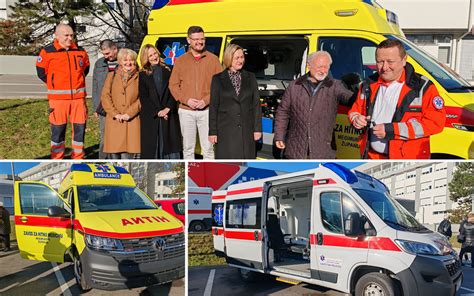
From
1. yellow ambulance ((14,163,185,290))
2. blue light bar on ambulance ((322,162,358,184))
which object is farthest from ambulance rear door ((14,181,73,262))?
blue light bar on ambulance ((322,162,358,184))

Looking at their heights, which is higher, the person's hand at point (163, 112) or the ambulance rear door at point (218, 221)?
the person's hand at point (163, 112)

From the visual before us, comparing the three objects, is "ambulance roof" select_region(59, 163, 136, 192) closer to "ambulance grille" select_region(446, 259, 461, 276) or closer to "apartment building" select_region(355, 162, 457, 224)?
"apartment building" select_region(355, 162, 457, 224)

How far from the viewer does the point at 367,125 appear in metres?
3.67

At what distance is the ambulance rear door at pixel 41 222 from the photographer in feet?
10.5

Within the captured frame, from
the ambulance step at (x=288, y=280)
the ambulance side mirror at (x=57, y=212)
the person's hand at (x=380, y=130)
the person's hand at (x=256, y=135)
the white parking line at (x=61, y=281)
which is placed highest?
the person's hand at (x=380, y=130)

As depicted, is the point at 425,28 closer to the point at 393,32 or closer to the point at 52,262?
the point at 393,32

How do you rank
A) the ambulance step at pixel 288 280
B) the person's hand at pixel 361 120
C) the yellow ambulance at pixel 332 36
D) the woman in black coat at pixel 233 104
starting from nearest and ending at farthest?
the ambulance step at pixel 288 280 → the person's hand at pixel 361 120 → the woman in black coat at pixel 233 104 → the yellow ambulance at pixel 332 36

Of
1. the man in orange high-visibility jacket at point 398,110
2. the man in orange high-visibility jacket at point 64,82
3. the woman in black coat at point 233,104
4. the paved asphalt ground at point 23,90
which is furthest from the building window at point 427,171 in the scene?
the paved asphalt ground at point 23,90

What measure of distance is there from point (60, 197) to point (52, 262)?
18.5 inches

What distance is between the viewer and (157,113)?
16.7 feet

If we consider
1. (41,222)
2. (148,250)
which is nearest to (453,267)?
(148,250)

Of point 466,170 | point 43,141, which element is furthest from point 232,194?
point 43,141

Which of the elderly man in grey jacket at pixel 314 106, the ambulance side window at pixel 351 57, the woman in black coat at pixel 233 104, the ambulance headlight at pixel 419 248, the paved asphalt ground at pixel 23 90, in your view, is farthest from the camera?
the paved asphalt ground at pixel 23 90

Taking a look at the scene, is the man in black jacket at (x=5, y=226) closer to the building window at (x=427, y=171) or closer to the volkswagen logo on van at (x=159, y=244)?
the volkswagen logo on van at (x=159, y=244)
